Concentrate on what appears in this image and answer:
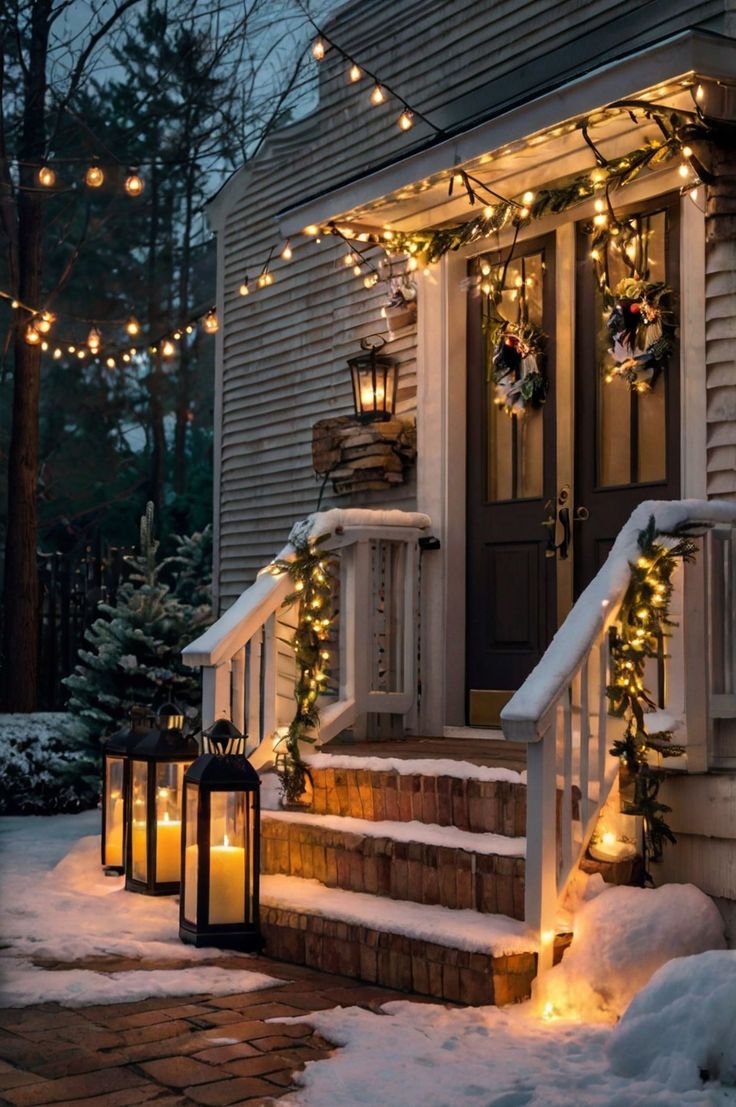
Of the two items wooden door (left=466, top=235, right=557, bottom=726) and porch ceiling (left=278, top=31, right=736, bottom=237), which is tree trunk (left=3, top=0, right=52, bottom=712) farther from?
wooden door (left=466, top=235, right=557, bottom=726)

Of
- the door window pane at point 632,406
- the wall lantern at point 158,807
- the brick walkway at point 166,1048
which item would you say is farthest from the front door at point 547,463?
the brick walkway at point 166,1048

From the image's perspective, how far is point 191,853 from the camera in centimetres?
532

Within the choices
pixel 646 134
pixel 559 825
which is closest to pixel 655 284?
pixel 646 134

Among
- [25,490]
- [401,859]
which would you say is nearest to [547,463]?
[401,859]

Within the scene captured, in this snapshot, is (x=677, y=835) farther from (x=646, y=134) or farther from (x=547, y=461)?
(x=646, y=134)

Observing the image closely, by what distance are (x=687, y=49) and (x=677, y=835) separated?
2846 mm

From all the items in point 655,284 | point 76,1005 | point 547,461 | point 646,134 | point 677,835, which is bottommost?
point 76,1005

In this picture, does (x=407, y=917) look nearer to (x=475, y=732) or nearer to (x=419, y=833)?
(x=419, y=833)

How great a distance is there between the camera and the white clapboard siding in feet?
23.2

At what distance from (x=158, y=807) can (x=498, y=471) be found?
2.43 m

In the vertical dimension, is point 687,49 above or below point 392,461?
above

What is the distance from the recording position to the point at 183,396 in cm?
2262

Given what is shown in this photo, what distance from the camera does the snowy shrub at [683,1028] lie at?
3.52 m

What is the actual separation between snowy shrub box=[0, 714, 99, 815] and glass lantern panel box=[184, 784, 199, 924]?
4.83 m
